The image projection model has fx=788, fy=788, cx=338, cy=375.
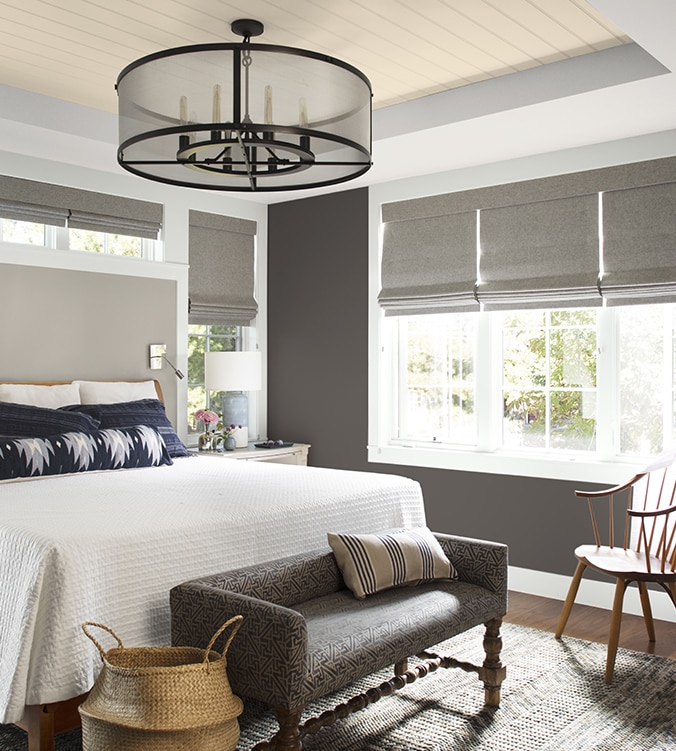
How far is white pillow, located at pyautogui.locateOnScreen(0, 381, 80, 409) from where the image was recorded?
13.9ft

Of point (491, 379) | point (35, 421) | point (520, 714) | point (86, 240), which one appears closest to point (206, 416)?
point (86, 240)

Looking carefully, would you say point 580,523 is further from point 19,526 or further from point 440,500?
point 19,526

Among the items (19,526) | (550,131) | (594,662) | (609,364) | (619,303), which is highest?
(550,131)

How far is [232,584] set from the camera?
2.62 m

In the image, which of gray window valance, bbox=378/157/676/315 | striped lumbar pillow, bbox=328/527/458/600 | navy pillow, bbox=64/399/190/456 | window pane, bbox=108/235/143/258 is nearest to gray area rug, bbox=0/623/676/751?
striped lumbar pillow, bbox=328/527/458/600

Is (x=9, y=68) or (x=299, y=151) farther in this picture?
(x=9, y=68)

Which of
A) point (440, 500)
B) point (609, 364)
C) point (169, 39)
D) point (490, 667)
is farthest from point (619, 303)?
point (169, 39)

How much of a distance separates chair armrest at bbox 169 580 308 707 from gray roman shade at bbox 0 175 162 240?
301 centimetres

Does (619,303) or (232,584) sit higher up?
(619,303)

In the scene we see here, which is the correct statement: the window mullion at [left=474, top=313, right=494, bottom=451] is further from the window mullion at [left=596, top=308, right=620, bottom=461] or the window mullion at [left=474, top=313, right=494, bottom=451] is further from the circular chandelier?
the circular chandelier

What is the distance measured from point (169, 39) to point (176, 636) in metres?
2.47

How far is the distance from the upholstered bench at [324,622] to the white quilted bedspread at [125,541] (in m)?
0.18

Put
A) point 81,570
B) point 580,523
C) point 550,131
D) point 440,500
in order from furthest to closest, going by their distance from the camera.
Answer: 1. point 440,500
2. point 580,523
3. point 550,131
4. point 81,570

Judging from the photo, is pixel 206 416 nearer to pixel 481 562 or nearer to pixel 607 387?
pixel 607 387
